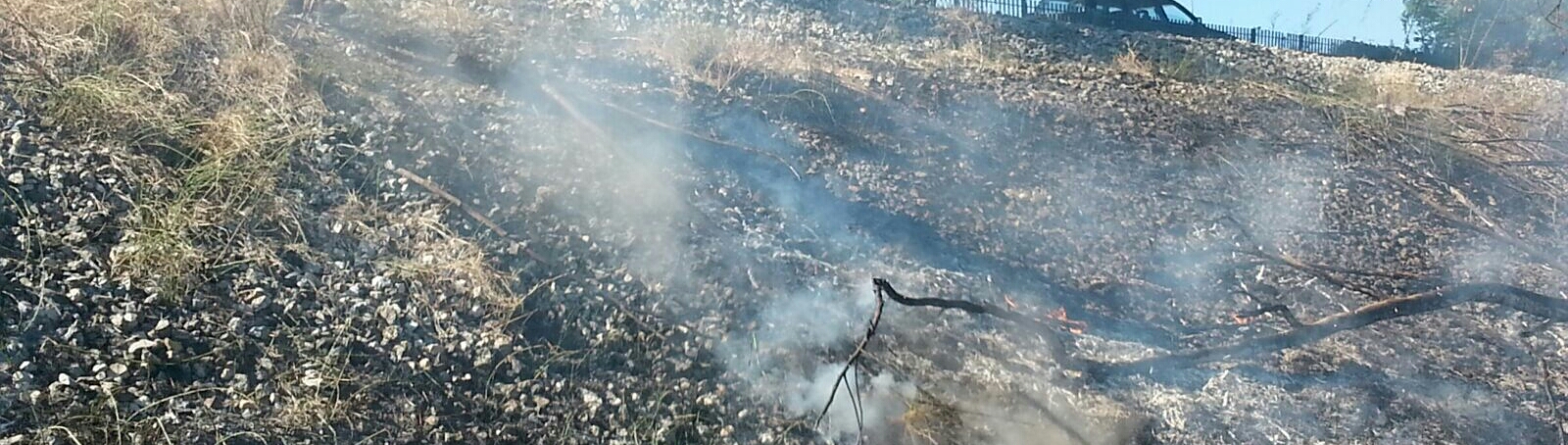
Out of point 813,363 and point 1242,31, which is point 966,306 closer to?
point 813,363

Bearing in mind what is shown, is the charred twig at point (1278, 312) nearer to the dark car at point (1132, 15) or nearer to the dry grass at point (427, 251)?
the dry grass at point (427, 251)

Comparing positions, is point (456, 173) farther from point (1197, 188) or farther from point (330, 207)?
point (1197, 188)

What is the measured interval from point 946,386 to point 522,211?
1856 mm

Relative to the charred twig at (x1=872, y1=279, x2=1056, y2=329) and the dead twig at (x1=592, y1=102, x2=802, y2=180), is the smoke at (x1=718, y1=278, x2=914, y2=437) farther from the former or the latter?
the dead twig at (x1=592, y1=102, x2=802, y2=180)

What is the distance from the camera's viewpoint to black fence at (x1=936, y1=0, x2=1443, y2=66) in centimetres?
859

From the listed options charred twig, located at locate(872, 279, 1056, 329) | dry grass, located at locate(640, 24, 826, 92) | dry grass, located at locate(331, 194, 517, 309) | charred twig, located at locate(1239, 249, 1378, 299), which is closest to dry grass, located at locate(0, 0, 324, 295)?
dry grass, located at locate(331, 194, 517, 309)

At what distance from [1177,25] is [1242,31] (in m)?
2.05

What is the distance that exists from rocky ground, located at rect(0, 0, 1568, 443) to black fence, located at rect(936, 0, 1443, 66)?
6.04 feet

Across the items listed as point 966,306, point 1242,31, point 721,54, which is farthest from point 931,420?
point 1242,31

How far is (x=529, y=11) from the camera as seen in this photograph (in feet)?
20.4

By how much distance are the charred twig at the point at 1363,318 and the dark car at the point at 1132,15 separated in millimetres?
4522

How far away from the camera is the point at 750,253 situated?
14.3ft

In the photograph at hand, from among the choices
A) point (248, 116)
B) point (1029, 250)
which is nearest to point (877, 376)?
point (1029, 250)

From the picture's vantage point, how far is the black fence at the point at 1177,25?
859 cm
